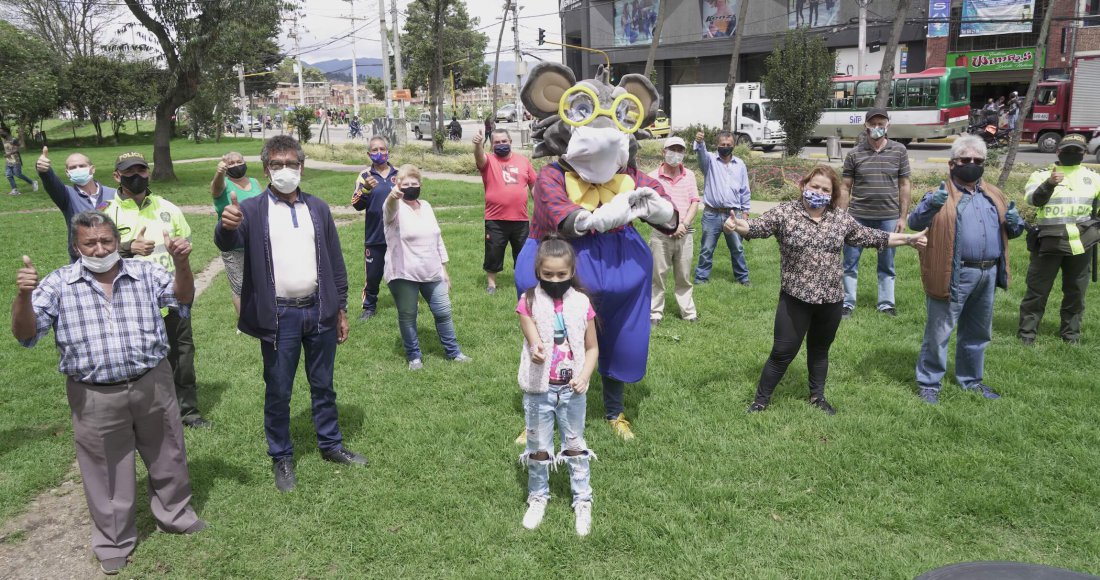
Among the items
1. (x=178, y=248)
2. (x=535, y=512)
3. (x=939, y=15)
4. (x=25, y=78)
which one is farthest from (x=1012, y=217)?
(x=25, y=78)

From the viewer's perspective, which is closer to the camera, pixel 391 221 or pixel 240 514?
pixel 240 514

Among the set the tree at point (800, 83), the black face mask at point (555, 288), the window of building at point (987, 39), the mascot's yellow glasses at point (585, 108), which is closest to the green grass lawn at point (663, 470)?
the black face mask at point (555, 288)

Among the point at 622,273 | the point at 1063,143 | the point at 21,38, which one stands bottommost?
the point at 622,273

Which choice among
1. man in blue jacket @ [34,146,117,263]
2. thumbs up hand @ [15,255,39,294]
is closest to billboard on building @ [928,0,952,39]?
man in blue jacket @ [34,146,117,263]

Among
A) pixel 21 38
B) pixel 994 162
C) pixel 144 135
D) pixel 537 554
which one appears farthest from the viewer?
pixel 144 135

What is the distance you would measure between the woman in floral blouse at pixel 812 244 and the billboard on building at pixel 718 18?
4318cm

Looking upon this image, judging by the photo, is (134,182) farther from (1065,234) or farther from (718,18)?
(718,18)

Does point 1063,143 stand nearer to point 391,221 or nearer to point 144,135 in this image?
point 391,221

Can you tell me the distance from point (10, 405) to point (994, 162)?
64.0 ft

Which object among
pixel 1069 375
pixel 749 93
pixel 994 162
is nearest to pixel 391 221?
pixel 1069 375

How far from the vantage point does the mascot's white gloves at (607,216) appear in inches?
172

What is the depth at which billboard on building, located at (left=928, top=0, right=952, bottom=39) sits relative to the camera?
35.4 metres

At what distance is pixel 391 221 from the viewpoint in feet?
20.8

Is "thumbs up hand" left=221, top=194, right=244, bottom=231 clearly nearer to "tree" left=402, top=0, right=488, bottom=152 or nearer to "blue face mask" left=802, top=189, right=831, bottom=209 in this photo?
"blue face mask" left=802, top=189, right=831, bottom=209
